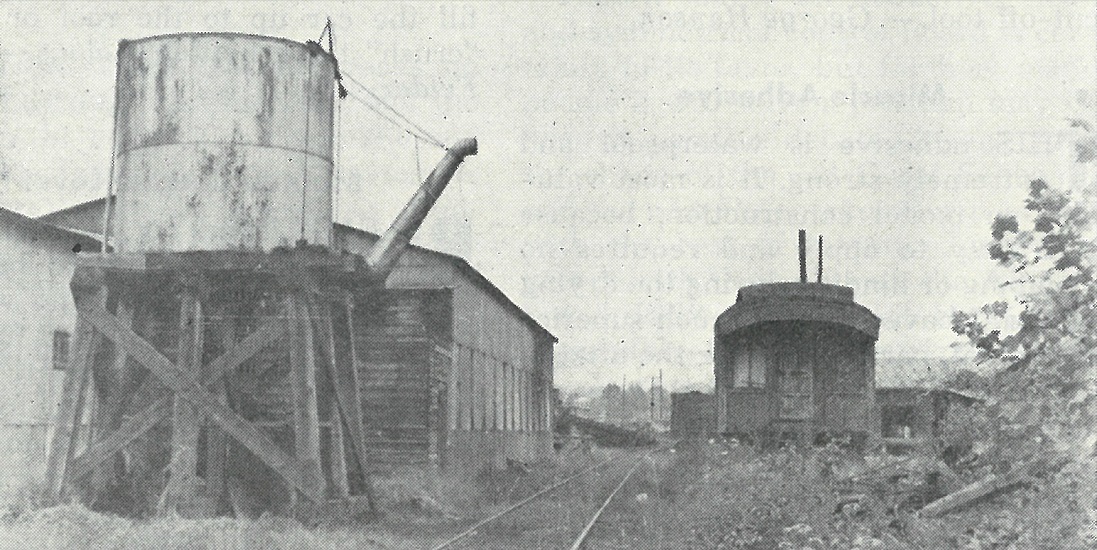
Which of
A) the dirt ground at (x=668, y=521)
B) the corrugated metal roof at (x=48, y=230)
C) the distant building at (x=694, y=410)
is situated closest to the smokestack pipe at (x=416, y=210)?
the dirt ground at (x=668, y=521)

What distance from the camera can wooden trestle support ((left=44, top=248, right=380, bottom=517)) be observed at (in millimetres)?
12023

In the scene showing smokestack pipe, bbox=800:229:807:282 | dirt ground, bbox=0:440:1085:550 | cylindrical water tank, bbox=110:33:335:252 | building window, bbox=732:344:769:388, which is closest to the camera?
dirt ground, bbox=0:440:1085:550

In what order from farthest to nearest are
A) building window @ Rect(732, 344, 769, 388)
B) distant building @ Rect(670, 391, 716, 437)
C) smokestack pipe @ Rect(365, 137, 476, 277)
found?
distant building @ Rect(670, 391, 716, 437) < building window @ Rect(732, 344, 769, 388) < smokestack pipe @ Rect(365, 137, 476, 277)

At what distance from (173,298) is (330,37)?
3.79 metres

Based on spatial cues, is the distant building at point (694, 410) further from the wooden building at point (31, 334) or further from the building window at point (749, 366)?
the wooden building at point (31, 334)

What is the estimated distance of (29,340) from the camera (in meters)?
15.4

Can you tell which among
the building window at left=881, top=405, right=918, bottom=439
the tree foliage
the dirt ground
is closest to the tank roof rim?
the dirt ground

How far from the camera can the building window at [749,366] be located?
1944 cm

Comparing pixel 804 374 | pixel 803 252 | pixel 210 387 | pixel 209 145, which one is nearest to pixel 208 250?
pixel 209 145

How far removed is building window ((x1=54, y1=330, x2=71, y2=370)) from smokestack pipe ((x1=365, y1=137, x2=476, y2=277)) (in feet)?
18.1

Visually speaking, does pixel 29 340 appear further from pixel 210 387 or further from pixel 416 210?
pixel 416 210

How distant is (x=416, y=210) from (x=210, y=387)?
11.4 ft

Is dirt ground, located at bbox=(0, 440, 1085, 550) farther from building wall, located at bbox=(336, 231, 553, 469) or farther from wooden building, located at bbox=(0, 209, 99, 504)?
wooden building, located at bbox=(0, 209, 99, 504)

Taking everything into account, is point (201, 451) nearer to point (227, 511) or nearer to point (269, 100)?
point (227, 511)
